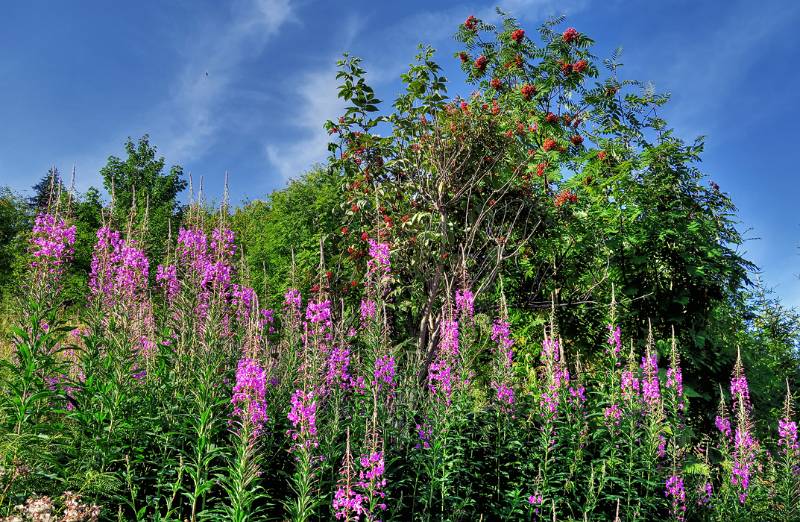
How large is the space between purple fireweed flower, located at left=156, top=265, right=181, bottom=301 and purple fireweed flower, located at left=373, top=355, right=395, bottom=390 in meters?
2.02

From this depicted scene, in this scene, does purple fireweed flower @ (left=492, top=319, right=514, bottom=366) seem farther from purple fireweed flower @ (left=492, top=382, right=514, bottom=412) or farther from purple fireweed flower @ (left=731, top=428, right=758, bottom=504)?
purple fireweed flower @ (left=731, top=428, right=758, bottom=504)

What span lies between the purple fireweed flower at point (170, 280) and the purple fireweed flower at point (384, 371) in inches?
79.4

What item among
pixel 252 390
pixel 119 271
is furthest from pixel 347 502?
pixel 119 271

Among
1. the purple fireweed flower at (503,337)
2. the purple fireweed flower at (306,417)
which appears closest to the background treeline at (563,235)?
the purple fireweed flower at (503,337)

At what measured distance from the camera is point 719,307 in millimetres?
9070

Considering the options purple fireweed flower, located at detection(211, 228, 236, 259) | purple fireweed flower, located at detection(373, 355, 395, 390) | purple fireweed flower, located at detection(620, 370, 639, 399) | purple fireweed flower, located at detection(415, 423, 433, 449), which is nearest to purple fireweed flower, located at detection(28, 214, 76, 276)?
purple fireweed flower, located at detection(211, 228, 236, 259)

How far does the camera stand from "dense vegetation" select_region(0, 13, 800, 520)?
365 cm

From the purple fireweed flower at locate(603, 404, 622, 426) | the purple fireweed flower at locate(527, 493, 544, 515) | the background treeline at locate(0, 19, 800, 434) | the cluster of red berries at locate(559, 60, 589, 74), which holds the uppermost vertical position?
the cluster of red berries at locate(559, 60, 589, 74)

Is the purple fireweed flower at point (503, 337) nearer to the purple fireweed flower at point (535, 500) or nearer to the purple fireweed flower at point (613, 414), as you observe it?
the purple fireweed flower at point (613, 414)

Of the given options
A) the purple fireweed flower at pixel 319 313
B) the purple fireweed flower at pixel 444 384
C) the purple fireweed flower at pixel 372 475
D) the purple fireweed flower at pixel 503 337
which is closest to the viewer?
the purple fireweed flower at pixel 372 475

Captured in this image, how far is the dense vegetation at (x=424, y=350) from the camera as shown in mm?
3646

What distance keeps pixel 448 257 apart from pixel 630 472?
3.62m

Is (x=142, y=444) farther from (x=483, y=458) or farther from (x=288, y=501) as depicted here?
(x=483, y=458)

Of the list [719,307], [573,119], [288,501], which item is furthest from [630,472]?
[573,119]
